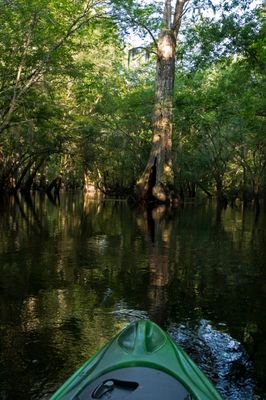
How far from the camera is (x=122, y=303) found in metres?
5.32

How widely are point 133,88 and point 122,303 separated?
2805cm

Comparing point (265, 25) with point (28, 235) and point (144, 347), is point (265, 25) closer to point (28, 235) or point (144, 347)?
point (28, 235)

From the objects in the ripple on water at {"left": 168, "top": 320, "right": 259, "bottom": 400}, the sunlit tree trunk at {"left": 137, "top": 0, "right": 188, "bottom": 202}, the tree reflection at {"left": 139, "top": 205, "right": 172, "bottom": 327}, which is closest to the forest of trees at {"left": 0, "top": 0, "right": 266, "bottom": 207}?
the sunlit tree trunk at {"left": 137, "top": 0, "right": 188, "bottom": 202}

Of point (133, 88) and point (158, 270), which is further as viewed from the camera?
point (133, 88)

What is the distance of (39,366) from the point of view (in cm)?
353

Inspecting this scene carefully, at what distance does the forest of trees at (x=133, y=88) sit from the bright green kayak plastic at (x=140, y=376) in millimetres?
11153

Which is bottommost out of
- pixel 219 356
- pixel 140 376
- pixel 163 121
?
pixel 219 356

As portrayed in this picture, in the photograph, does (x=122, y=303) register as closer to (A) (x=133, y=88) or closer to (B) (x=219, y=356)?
(B) (x=219, y=356)

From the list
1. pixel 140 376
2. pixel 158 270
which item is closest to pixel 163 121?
pixel 158 270

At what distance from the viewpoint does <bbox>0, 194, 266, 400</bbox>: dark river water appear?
11.6 ft

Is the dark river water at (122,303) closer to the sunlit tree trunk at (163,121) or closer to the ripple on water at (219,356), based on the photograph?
the ripple on water at (219,356)

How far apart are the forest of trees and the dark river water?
679 centimetres

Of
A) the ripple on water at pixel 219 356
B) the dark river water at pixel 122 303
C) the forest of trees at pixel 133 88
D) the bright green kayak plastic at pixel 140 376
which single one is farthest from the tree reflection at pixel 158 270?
the forest of trees at pixel 133 88

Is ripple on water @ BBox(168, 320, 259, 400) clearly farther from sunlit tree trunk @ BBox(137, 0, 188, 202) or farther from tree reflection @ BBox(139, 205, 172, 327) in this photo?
sunlit tree trunk @ BBox(137, 0, 188, 202)
